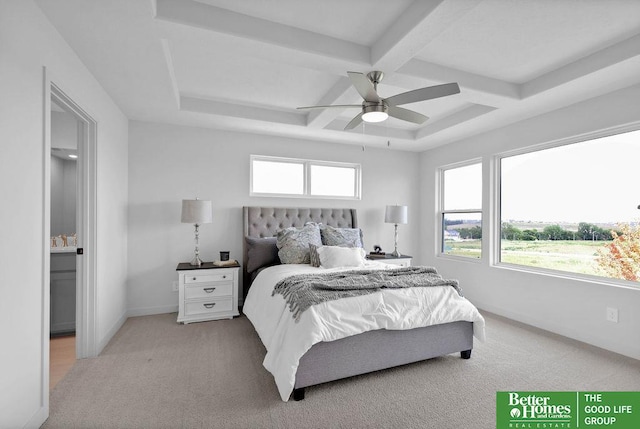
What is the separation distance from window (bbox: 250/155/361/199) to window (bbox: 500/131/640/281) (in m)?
2.19

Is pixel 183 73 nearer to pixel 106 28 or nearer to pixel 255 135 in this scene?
pixel 106 28

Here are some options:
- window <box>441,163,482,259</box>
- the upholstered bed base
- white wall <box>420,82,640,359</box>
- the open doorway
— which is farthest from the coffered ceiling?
the upholstered bed base

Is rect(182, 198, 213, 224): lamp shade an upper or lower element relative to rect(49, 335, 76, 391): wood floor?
upper

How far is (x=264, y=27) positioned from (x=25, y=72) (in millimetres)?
1438

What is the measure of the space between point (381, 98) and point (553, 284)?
291cm

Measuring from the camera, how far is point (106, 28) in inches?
79.3

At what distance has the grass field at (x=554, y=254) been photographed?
3.24m

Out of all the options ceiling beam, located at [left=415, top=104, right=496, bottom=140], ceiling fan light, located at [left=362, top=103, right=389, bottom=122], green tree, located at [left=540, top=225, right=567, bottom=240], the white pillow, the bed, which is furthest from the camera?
ceiling beam, located at [left=415, top=104, right=496, bottom=140]

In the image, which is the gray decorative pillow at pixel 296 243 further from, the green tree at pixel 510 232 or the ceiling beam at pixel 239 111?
the green tree at pixel 510 232

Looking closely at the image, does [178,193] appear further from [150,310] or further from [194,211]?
[150,310]

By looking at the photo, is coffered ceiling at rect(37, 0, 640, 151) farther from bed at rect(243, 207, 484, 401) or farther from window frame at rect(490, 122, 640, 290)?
bed at rect(243, 207, 484, 401)

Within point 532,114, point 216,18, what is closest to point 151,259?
point 216,18

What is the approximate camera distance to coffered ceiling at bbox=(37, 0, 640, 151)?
6.48 feet

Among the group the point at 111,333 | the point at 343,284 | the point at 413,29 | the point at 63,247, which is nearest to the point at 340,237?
the point at 343,284
